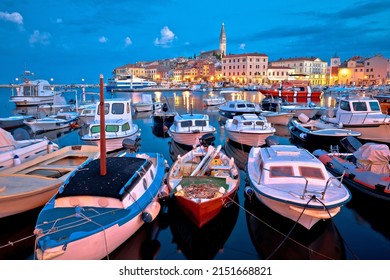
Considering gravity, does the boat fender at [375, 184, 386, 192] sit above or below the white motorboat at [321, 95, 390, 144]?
below

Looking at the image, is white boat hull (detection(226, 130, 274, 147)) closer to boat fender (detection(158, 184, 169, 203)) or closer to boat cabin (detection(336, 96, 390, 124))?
boat cabin (detection(336, 96, 390, 124))

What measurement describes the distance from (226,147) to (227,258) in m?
12.7

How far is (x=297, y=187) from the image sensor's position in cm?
859

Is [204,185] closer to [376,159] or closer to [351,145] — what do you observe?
[376,159]

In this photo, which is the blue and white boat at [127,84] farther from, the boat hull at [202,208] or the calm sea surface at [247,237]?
the boat hull at [202,208]

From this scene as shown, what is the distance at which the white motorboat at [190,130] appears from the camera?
18266mm

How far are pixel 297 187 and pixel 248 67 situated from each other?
10872cm

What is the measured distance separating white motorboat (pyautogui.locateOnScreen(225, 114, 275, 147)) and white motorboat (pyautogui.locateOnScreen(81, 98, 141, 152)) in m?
6.58

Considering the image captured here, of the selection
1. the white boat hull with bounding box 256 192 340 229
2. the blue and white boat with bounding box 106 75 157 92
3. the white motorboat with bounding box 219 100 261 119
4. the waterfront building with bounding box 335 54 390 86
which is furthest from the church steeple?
the white boat hull with bounding box 256 192 340 229

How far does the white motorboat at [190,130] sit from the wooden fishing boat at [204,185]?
553 centimetres

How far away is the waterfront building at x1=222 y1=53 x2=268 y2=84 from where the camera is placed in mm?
111938

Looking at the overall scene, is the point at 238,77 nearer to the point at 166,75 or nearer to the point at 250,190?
the point at 166,75

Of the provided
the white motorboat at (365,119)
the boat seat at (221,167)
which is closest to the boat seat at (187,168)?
the boat seat at (221,167)

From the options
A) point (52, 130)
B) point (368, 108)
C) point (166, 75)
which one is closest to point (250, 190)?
point (368, 108)
